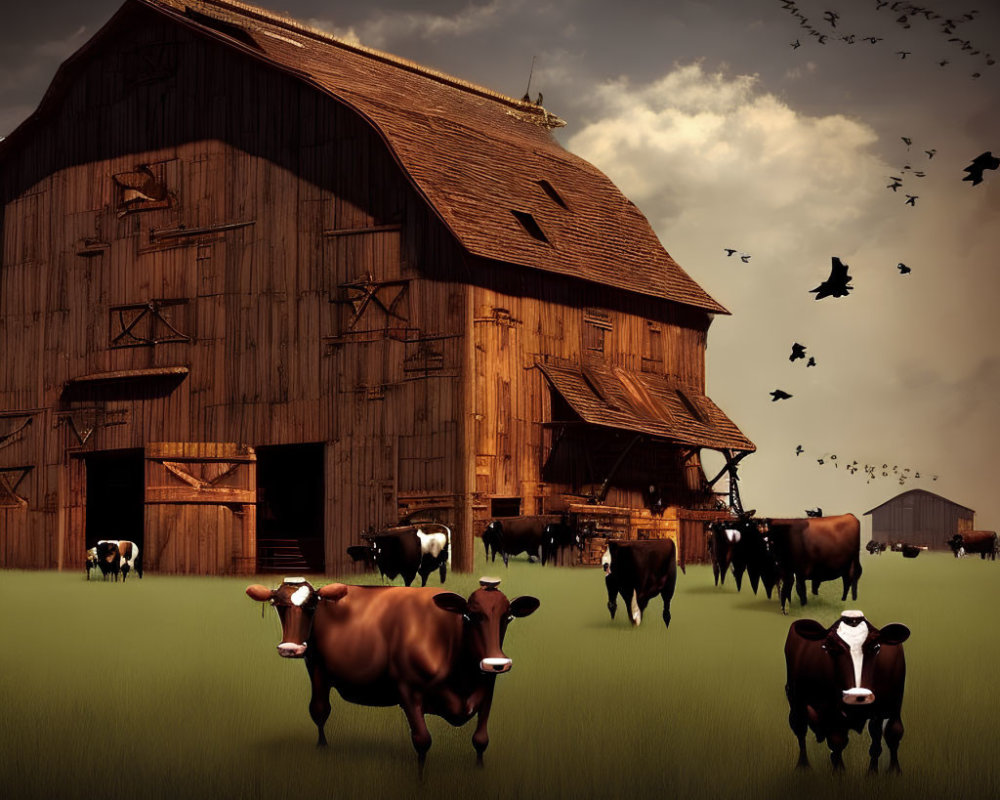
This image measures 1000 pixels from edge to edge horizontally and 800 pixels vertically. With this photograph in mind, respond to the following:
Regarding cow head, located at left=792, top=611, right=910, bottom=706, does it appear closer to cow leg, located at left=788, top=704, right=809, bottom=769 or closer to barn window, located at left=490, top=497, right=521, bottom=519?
cow leg, located at left=788, top=704, right=809, bottom=769

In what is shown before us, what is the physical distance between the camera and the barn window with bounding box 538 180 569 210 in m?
40.2

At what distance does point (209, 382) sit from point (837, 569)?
17.9m

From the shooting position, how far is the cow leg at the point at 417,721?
10.8 m

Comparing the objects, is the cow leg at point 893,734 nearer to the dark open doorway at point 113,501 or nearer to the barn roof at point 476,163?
the barn roof at point 476,163

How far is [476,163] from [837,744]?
28.0 metres

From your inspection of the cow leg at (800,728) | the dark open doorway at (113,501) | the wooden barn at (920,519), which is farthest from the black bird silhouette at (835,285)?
the wooden barn at (920,519)

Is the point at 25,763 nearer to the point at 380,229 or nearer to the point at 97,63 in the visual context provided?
the point at 380,229

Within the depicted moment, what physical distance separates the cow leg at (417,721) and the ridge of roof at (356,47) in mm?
29821

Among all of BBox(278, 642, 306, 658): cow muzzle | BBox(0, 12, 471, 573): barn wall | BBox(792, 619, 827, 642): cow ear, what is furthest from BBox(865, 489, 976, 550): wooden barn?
BBox(278, 642, 306, 658): cow muzzle

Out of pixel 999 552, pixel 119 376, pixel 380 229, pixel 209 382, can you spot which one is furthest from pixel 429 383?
pixel 999 552

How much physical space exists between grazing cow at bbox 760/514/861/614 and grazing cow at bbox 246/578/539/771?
12272 mm

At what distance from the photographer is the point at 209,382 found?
118ft

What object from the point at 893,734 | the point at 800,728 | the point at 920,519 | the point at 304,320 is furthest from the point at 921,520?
the point at 893,734

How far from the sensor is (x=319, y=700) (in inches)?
463
